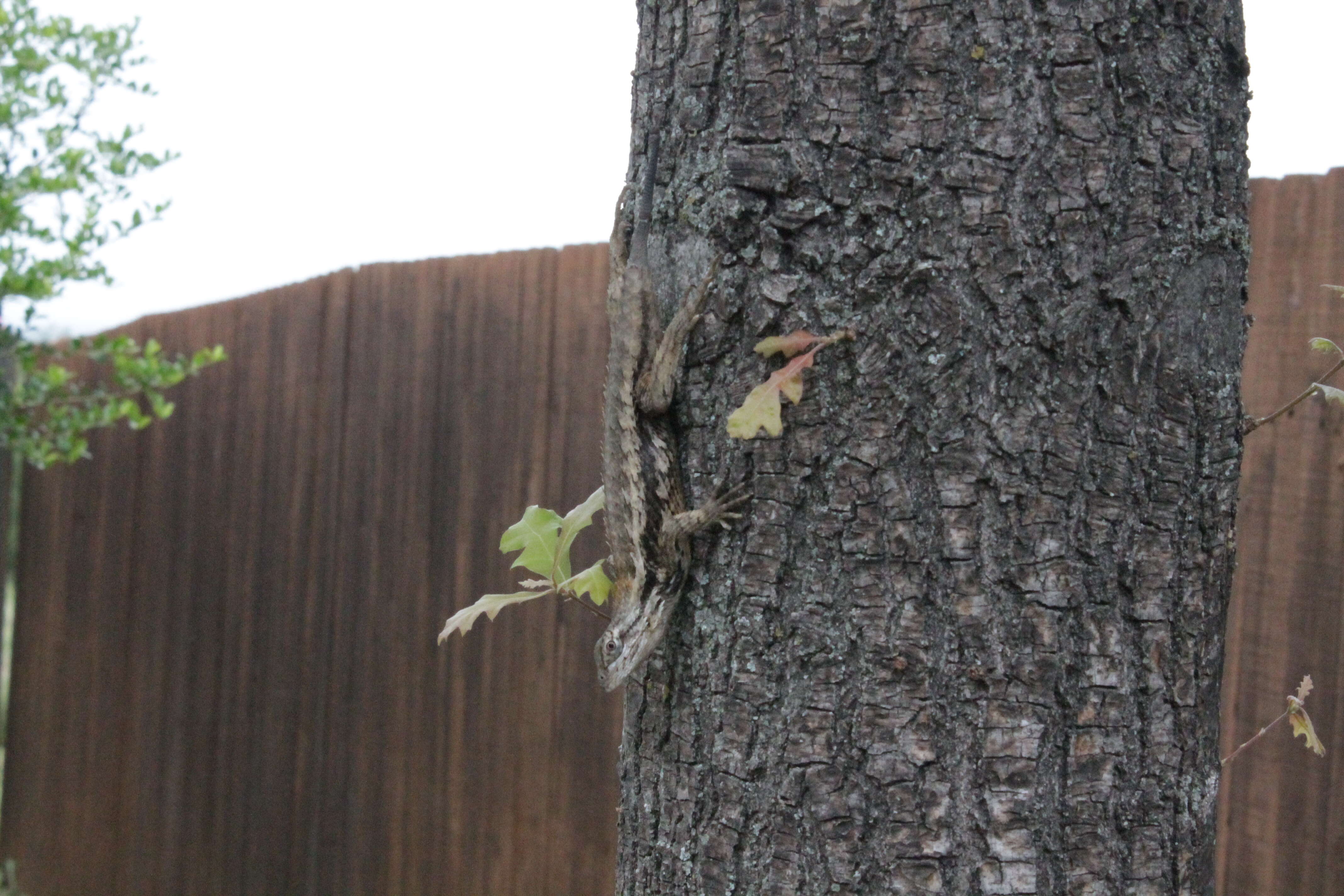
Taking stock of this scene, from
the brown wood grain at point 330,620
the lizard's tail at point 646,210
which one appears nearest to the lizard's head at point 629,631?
the lizard's tail at point 646,210

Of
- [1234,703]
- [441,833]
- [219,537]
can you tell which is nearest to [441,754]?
[441,833]

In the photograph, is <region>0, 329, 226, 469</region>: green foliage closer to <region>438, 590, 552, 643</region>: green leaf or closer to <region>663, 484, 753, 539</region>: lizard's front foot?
<region>438, 590, 552, 643</region>: green leaf

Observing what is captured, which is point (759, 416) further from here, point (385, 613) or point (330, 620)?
point (330, 620)

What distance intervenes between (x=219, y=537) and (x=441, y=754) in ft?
6.17

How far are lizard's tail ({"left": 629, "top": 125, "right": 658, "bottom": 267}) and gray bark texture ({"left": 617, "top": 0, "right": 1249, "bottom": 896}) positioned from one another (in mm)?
168

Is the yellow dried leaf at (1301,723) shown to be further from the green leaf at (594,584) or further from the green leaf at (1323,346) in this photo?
the green leaf at (594,584)

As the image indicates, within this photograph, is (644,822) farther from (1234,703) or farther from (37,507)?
(37,507)

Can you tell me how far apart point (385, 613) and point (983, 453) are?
153 inches

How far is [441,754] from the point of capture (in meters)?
4.49

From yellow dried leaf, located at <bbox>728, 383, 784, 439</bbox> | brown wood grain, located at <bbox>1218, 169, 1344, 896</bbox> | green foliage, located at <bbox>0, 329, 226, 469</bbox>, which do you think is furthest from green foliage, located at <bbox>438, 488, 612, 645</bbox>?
green foliage, located at <bbox>0, 329, 226, 469</bbox>

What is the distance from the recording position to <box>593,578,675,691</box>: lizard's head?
4.72 feet

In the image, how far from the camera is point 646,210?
1501 millimetres

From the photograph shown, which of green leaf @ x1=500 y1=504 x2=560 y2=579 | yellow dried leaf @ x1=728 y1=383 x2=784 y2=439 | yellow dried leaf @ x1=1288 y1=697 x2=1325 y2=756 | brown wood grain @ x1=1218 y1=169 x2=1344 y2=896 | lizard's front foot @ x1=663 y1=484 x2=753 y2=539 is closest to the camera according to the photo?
yellow dried leaf @ x1=728 y1=383 x2=784 y2=439

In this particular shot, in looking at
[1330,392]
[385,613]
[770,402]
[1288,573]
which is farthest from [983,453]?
[385,613]
